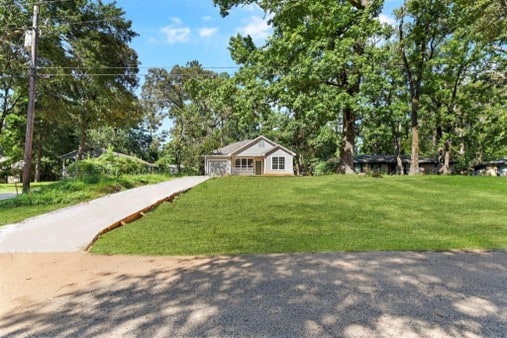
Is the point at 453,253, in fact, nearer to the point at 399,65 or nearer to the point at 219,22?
the point at 219,22

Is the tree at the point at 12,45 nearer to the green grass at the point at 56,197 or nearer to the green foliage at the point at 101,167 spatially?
the green foliage at the point at 101,167

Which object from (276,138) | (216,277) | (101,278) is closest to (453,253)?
(216,277)

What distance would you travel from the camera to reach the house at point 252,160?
30.6 meters

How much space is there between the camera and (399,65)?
2278 centimetres

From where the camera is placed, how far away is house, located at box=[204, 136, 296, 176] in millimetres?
30562

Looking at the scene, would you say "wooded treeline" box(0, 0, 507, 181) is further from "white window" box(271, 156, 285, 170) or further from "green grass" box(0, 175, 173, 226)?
"white window" box(271, 156, 285, 170)

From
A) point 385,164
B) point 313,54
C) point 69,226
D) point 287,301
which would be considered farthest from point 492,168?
point 69,226

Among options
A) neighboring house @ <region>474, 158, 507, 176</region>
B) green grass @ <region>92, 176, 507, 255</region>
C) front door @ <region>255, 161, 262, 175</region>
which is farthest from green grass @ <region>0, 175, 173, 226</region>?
neighboring house @ <region>474, 158, 507, 176</region>

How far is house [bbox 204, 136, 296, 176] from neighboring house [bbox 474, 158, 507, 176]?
20385 mm

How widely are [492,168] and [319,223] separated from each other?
3486 centimetres

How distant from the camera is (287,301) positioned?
3.09 meters

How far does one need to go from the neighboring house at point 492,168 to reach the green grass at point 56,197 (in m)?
35.3

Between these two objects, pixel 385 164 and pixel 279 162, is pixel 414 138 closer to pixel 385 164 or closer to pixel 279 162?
pixel 279 162

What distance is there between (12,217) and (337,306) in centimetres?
842
